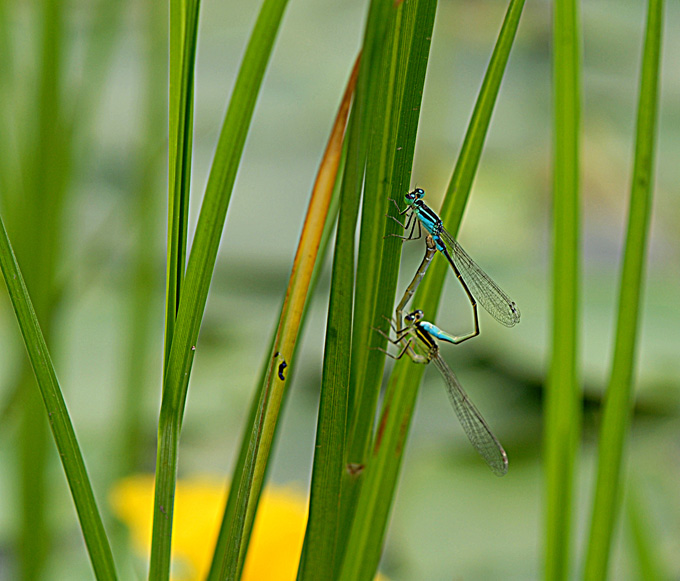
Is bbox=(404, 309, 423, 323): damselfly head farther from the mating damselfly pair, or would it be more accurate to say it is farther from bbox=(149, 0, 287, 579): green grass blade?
bbox=(149, 0, 287, 579): green grass blade

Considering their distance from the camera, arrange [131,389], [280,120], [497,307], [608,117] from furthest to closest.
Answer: [608,117] < [280,120] < [131,389] < [497,307]

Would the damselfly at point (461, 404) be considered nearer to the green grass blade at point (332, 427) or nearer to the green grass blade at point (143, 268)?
the green grass blade at point (332, 427)

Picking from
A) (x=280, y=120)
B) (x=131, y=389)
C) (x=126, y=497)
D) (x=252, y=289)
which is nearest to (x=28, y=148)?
(x=131, y=389)

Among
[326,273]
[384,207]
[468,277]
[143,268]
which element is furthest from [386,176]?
[326,273]

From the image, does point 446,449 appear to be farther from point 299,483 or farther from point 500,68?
point 500,68

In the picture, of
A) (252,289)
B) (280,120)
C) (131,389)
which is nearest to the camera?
(131,389)

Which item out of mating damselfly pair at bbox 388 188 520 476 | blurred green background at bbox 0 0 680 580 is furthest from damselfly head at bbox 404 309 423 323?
blurred green background at bbox 0 0 680 580

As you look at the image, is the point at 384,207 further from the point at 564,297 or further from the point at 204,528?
the point at 204,528
